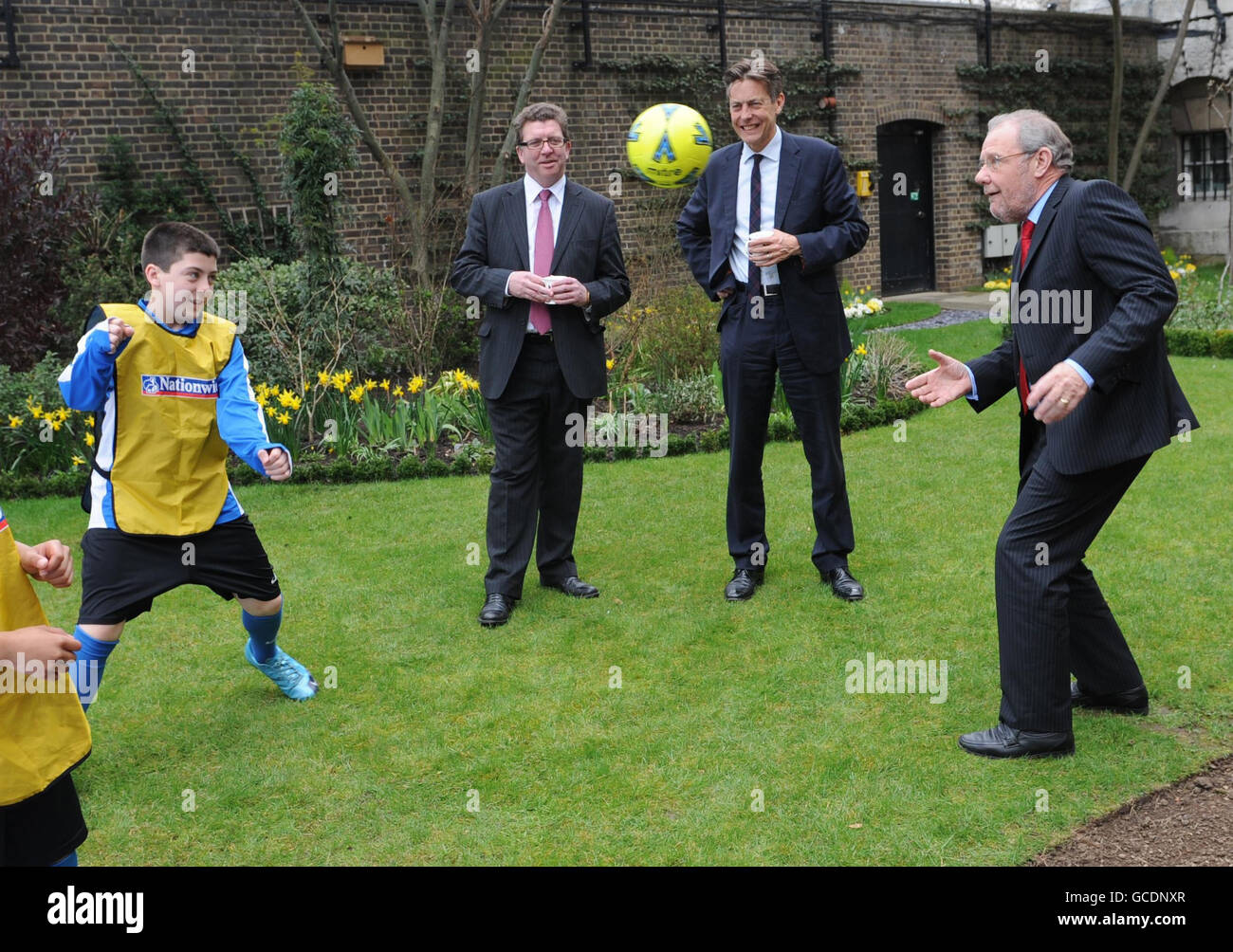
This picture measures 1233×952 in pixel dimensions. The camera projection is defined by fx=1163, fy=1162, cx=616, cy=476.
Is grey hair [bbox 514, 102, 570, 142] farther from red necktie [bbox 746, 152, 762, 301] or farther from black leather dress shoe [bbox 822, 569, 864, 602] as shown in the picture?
black leather dress shoe [bbox 822, 569, 864, 602]

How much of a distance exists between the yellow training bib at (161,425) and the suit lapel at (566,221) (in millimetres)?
2037

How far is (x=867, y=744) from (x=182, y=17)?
1256cm

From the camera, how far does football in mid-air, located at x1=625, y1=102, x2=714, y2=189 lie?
1030 centimetres

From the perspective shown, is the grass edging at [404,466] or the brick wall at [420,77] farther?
the brick wall at [420,77]

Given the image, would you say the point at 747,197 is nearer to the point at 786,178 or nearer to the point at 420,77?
the point at 786,178

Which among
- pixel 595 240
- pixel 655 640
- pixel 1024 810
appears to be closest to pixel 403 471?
pixel 595 240

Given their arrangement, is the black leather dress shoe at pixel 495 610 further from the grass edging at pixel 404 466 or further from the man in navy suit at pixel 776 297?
the grass edging at pixel 404 466

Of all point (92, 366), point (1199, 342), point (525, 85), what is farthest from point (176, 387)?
point (525, 85)

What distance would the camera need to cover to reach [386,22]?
14.7m

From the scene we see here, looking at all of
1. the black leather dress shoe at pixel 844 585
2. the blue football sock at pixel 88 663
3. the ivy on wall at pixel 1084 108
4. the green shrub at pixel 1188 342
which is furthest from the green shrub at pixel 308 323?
the ivy on wall at pixel 1084 108

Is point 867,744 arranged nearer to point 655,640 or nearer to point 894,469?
point 655,640

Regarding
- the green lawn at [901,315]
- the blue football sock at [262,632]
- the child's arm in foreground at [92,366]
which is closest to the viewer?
the child's arm in foreground at [92,366]

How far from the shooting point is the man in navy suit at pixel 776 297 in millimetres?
5629

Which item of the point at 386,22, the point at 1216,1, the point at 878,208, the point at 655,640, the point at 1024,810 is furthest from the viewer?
the point at 1216,1
